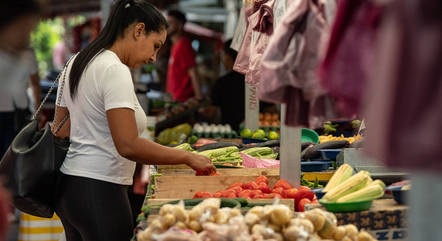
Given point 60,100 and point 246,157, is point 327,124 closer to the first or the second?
point 246,157

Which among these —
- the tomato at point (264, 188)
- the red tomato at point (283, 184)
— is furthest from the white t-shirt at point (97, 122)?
the red tomato at point (283, 184)

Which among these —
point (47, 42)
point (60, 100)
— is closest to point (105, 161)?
point (60, 100)

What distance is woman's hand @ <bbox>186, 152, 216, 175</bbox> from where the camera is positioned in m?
5.60

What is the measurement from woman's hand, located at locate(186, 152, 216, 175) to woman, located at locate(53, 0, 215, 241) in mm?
72

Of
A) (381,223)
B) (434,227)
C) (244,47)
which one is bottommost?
(381,223)

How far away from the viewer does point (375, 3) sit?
298 cm

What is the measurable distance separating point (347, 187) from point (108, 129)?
1.43m

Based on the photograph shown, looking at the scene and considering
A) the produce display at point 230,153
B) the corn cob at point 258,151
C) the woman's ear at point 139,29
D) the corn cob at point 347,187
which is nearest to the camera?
the corn cob at point 347,187

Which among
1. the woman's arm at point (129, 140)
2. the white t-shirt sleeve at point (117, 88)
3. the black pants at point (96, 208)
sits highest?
the white t-shirt sleeve at point (117, 88)

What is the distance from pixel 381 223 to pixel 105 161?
164 centimetres

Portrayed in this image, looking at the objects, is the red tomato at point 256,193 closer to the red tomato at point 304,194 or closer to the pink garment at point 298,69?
the red tomato at point 304,194

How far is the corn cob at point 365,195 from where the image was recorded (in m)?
4.70

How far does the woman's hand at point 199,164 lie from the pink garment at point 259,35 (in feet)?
2.29

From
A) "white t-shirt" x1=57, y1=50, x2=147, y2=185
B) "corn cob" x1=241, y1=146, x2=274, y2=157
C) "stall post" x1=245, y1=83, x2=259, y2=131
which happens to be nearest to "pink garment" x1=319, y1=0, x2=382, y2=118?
"white t-shirt" x1=57, y1=50, x2=147, y2=185
